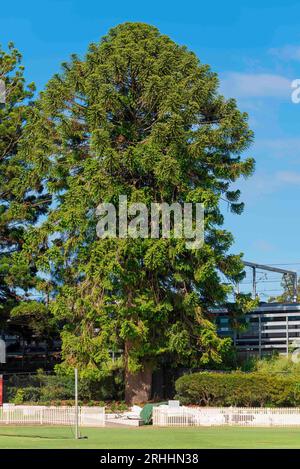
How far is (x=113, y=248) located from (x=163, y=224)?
2365 mm

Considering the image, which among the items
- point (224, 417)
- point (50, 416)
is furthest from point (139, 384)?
point (224, 417)

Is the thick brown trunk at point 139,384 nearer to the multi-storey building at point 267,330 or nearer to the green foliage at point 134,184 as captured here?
the green foliage at point 134,184

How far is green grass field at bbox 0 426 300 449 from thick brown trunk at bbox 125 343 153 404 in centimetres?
894

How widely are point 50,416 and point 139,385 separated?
7.13 meters

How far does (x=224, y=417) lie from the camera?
99.2ft

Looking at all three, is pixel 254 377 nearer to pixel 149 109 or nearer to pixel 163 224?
pixel 163 224

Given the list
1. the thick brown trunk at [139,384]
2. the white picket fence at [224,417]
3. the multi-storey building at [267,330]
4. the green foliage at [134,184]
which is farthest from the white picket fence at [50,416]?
the multi-storey building at [267,330]

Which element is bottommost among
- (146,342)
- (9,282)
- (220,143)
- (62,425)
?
(62,425)

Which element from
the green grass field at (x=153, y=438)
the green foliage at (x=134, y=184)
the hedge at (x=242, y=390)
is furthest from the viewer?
the green foliage at (x=134, y=184)

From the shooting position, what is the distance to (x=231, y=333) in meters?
43.3

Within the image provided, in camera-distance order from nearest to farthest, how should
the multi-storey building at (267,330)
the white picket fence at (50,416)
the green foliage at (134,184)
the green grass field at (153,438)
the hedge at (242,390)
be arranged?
the green grass field at (153,438)
the white picket fence at (50,416)
the hedge at (242,390)
the green foliage at (134,184)
the multi-storey building at (267,330)

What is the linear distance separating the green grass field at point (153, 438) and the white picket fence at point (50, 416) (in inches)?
70.1

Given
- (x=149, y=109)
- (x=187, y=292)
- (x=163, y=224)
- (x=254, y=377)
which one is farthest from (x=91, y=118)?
(x=254, y=377)

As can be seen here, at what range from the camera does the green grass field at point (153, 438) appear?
19.9 metres
